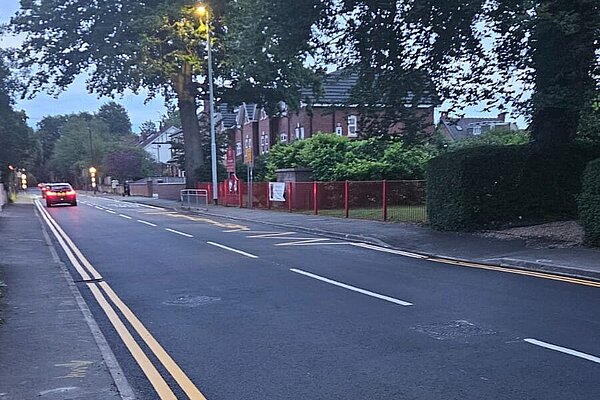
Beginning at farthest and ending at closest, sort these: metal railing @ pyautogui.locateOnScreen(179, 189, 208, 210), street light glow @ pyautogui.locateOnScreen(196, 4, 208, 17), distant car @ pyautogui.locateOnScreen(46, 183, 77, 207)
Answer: distant car @ pyautogui.locateOnScreen(46, 183, 77, 207) → metal railing @ pyautogui.locateOnScreen(179, 189, 208, 210) → street light glow @ pyautogui.locateOnScreen(196, 4, 208, 17)

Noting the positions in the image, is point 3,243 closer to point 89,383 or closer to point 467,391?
point 89,383

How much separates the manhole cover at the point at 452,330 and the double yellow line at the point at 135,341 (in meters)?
3.01

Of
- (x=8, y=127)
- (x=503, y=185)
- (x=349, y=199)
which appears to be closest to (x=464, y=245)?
(x=503, y=185)

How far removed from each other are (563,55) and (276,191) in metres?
19.8

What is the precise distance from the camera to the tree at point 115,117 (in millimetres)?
191500

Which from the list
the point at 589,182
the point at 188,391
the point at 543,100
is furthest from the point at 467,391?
the point at 543,100

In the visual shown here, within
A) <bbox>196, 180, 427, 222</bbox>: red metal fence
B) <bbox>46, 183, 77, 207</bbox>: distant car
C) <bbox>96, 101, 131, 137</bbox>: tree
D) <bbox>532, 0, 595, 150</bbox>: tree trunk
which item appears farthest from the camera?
<bbox>96, 101, 131, 137</bbox>: tree

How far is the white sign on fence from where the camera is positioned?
33.8 m

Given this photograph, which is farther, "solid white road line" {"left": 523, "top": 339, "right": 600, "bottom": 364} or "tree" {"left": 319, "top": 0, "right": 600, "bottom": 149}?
"tree" {"left": 319, "top": 0, "right": 600, "bottom": 149}

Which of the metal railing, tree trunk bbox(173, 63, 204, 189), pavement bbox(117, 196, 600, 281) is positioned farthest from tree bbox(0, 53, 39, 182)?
pavement bbox(117, 196, 600, 281)

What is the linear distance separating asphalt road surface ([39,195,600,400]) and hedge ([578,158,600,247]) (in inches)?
126

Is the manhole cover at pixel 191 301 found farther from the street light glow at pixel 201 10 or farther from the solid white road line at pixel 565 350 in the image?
the street light glow at pixel 201 10

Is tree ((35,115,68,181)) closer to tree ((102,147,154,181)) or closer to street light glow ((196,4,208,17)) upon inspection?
tree ((102,147,154,181))

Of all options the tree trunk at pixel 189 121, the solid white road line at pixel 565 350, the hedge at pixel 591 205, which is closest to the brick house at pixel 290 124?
the tree trunk at pixel 189 121
